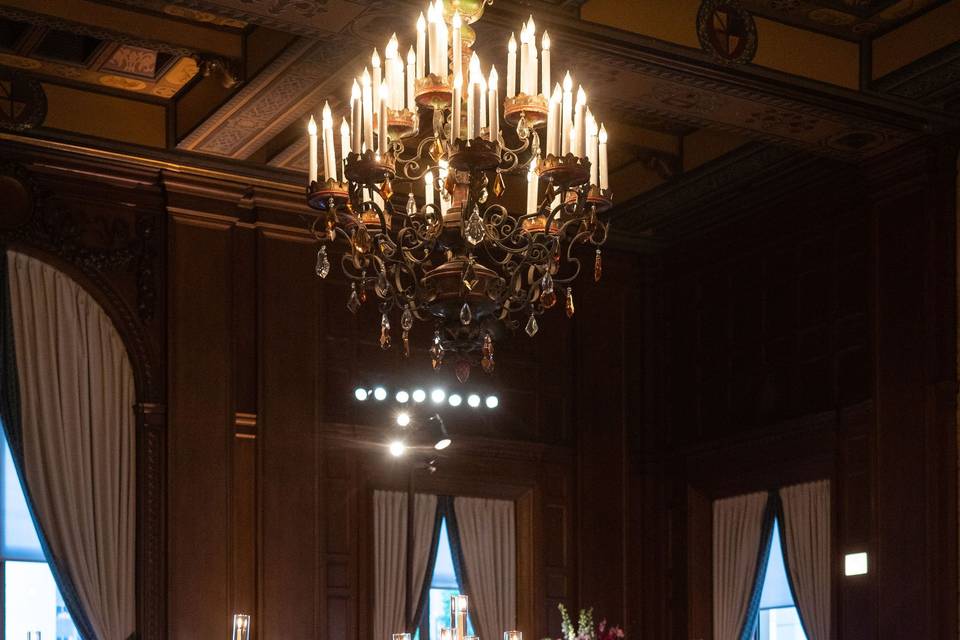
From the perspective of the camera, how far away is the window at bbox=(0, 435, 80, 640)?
10.1 meters

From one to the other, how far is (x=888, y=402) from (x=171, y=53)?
5.12 metres

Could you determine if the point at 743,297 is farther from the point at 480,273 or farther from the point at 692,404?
the point at 480,273

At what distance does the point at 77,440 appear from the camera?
404 inches

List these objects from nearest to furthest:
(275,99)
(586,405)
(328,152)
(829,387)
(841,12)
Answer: (328,152)
(841,12)
(275,99)
(829,387)
(586,405)

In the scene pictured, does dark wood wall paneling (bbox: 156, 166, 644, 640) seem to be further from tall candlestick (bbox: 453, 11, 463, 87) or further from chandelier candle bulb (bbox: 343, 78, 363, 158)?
tall candlestick (bbox: 453, 11, 463, 87)

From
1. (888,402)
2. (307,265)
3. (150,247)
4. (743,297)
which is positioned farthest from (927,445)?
(150,247)

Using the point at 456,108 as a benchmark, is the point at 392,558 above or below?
below

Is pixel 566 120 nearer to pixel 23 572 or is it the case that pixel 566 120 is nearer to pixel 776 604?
pixel 23 572

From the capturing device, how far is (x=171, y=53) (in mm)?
9750

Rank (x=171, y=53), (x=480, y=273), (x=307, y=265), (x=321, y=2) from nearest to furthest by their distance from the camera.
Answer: (x=480, y=273)
(x=321, y=2)
(x=171, y=53)
(x=307, y=265)

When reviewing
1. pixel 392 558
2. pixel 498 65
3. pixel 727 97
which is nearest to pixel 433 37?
pixel 498 65

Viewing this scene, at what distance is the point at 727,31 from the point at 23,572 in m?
5.67

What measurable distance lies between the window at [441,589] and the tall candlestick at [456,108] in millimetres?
5768

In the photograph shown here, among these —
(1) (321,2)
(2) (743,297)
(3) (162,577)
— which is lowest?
(3) (162,577)
